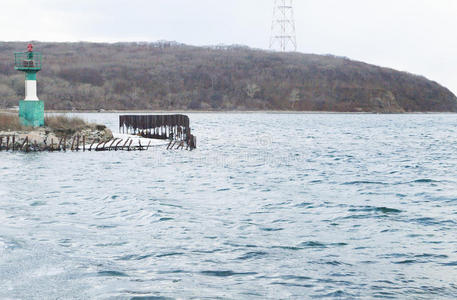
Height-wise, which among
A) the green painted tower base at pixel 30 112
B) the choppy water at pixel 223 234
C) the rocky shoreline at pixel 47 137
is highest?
the green painted tower base at pixel 30 112

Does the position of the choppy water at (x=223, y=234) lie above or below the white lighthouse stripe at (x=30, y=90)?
below

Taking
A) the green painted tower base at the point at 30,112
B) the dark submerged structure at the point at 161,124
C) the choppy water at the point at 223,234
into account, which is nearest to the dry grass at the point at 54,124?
the green painted tower base at the point at 30,112

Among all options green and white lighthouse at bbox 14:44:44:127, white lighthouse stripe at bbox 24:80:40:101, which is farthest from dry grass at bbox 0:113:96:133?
white lighthouse stripe at bbox 24:80:40:101

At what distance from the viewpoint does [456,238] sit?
12.5 meters

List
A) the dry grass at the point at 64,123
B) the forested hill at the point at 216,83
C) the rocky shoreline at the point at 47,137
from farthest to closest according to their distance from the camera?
the forested hill at the point at 216,83 → the dry grass at the point at 64,123 → the rocky shoreline at the point at 47,137

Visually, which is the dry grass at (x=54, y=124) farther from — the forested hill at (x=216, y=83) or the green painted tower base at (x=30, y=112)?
the forested hill at (x=216, y=83)

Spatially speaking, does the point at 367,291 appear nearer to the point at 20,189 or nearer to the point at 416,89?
the point at 20,189

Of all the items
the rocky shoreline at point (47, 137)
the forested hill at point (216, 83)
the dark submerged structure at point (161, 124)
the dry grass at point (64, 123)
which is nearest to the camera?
the rocky shoreline at point (47, 137)

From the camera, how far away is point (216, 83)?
15612 centimetres

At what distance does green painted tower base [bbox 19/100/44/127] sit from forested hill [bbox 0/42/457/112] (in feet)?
309

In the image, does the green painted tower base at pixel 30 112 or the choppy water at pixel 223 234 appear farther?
the green painted tower base at pixel 30 112

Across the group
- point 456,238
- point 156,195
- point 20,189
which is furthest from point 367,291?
point 20,189

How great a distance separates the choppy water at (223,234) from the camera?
8.95 m

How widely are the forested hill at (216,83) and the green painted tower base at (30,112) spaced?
94.2 m
